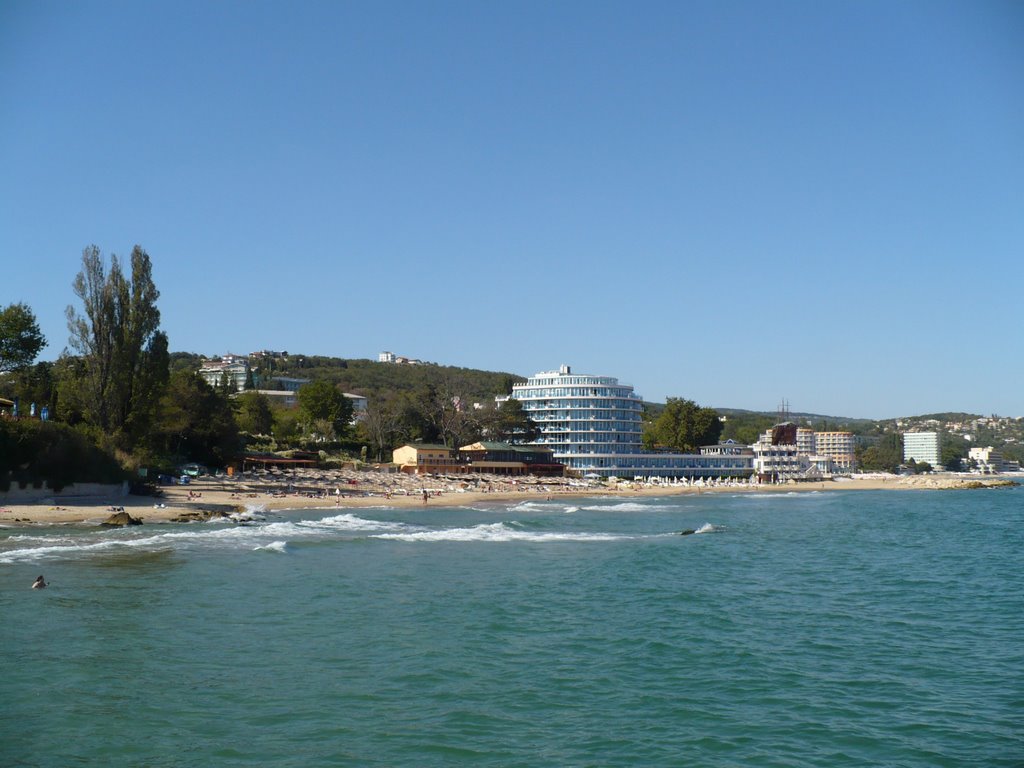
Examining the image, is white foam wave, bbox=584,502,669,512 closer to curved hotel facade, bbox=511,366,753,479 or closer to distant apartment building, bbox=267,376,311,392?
curved hotel facade, bbox=511,366,753,479

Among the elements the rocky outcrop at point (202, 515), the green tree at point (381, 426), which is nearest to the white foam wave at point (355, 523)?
the rocky outcrop at point (202, 515)

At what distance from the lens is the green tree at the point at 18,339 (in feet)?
190

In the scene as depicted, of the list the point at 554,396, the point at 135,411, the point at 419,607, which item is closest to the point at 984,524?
the point at 419,607

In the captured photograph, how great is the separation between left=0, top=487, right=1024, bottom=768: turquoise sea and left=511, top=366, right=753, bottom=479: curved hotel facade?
276ft

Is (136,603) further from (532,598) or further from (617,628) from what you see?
(617,628)

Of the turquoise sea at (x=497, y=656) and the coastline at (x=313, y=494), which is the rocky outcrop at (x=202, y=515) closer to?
the coastline at (x=313, y=494)

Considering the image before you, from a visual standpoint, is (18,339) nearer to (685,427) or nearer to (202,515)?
(202,515)

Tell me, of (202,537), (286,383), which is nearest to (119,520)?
(202,537)

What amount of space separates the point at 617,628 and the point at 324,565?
1296 cm

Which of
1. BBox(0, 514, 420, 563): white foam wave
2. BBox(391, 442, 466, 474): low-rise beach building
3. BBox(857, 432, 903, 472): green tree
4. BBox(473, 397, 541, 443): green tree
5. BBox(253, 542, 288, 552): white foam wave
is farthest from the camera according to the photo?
BBox(857, 432, 903, 472): green tree

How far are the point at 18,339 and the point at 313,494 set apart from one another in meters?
23.8

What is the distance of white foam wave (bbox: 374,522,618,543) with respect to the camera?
38.5m

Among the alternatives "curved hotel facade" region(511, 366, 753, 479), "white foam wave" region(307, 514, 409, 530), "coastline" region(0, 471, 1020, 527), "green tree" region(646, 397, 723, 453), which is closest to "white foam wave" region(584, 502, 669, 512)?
"coastline" region(0, 471, 1020, 527)

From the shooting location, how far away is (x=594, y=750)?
1201 cm
